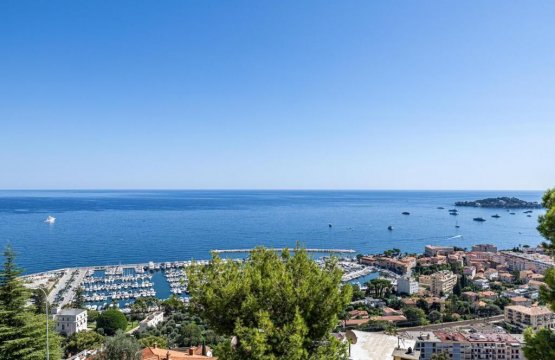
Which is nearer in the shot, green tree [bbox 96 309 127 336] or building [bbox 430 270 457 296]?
green tree [bbox 96 309 127 336]

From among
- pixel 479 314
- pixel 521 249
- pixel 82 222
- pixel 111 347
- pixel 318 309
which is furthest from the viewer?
pixel 82 222

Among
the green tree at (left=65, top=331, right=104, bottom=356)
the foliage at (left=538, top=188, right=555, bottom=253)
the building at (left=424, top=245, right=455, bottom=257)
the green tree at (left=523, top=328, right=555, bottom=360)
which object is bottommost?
the building at (left=424, top=245, right=455, bottom=257)

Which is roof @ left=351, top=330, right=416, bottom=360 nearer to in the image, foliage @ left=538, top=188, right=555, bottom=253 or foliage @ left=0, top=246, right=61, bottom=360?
foliage @ left=538, top=188, right=555, bottom=253

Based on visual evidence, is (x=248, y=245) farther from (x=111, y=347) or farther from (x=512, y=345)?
(x=111, y=347)

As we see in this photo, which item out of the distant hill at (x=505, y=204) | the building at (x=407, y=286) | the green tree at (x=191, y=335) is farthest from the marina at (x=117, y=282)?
the distant hill at (x=505, y=204)

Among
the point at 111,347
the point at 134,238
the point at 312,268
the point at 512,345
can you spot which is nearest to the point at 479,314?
the point at 512,345

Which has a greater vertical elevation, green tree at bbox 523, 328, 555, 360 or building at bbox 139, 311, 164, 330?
green tree at bbox 523, 328, 555, 360

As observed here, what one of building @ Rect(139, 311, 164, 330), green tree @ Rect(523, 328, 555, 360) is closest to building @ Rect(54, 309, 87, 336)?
building @ Rect(139, 311, 164, 330)

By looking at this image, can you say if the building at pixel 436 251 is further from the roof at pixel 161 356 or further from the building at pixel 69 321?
the roof at pixel 161 356
